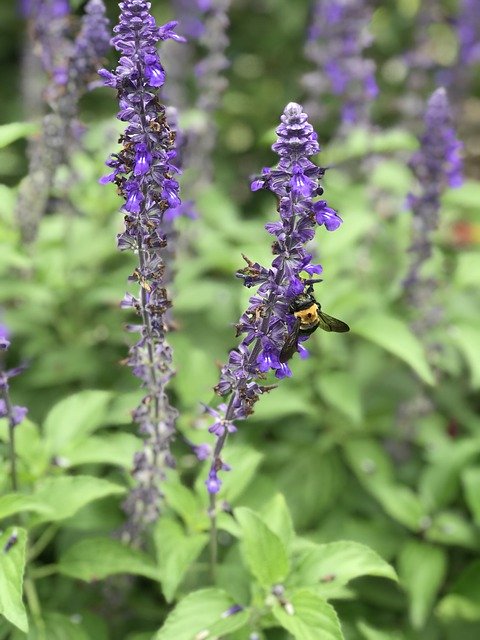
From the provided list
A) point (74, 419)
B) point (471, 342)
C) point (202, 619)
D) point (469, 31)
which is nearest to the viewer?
point (202, 619)

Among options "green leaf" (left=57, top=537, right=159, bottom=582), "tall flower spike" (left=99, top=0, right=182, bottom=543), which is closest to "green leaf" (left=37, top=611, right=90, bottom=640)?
"green leaf" (left=57, top=537, right=159, bottom=582)

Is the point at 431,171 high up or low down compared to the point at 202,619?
up

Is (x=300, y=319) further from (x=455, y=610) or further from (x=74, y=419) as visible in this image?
(x=455, y=610)

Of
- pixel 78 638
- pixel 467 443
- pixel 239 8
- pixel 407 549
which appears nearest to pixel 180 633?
pixel 78 638

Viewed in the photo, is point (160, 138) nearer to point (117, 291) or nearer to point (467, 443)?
point (117, 291)

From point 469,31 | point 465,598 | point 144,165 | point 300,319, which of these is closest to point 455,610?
point 465,598

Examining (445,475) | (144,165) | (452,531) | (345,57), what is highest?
(345,57)
